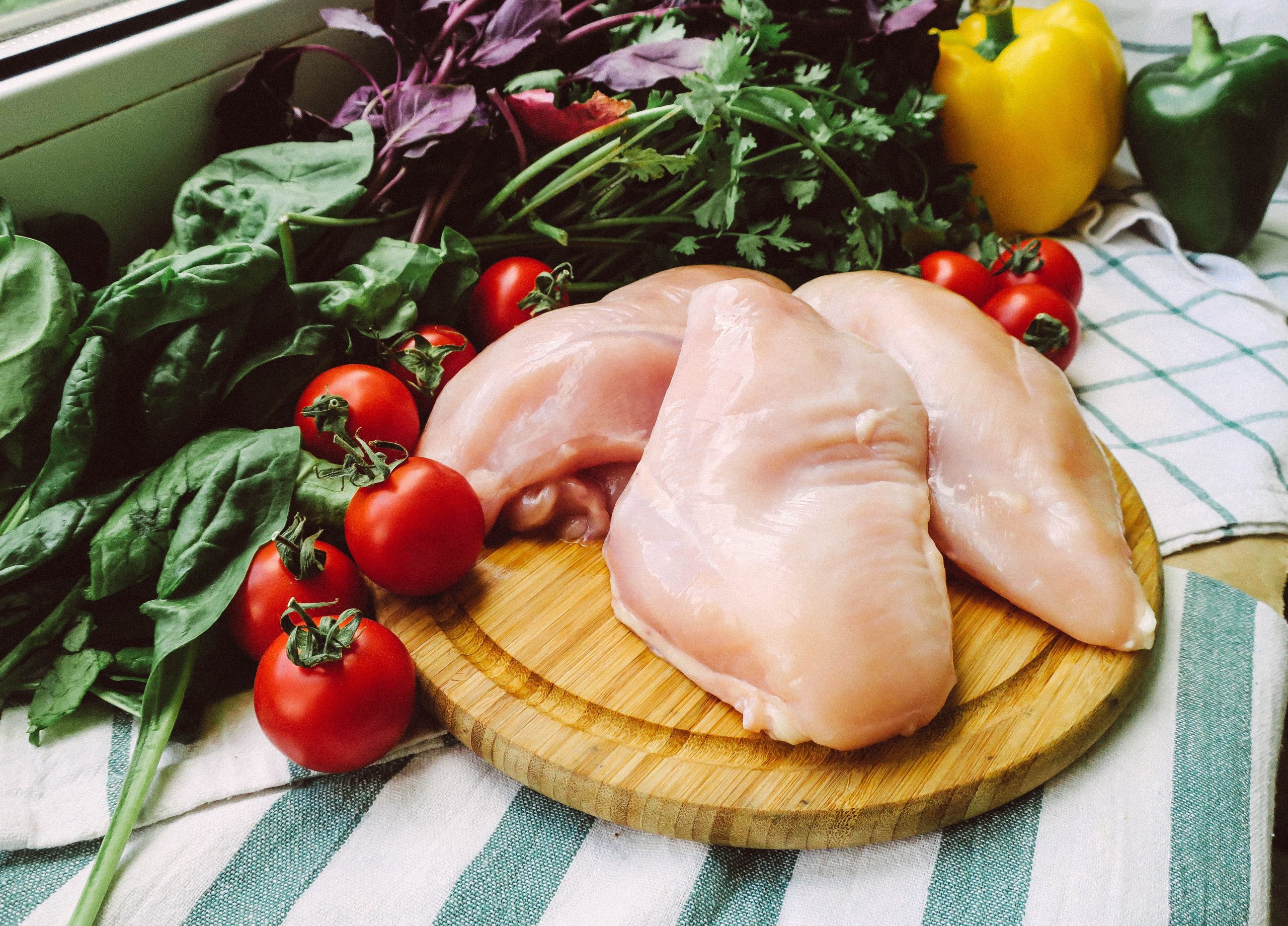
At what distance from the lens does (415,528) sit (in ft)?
3.36

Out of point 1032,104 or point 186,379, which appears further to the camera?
point 1032,104

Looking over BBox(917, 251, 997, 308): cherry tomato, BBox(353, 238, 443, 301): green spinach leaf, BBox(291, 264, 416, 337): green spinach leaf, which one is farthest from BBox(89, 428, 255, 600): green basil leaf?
BBox(917, 251, 997, 308): cherry tomato

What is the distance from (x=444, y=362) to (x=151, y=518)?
0.46m

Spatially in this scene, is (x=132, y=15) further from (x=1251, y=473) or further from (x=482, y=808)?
(x=1251, y=473)

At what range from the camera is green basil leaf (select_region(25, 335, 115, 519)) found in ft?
3.37

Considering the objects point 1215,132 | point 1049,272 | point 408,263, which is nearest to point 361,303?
point 408,263

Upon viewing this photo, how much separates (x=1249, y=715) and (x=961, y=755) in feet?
1.23

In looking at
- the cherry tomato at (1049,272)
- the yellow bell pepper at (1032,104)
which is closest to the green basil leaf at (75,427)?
the cherry tomato at (1049,272)

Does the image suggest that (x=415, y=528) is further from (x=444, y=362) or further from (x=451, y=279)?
(x=451, y=279)

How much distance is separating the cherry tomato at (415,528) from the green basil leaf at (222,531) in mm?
86

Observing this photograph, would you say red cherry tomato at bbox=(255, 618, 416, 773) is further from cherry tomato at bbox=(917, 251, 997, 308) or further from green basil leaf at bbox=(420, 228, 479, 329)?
cherry tomato at bbox=(917, 251, 997, 308)

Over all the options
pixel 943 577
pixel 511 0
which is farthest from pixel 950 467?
pixel 511 0

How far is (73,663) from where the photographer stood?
39.9 inches

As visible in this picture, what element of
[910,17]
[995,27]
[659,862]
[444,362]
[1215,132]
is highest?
[910,17]
